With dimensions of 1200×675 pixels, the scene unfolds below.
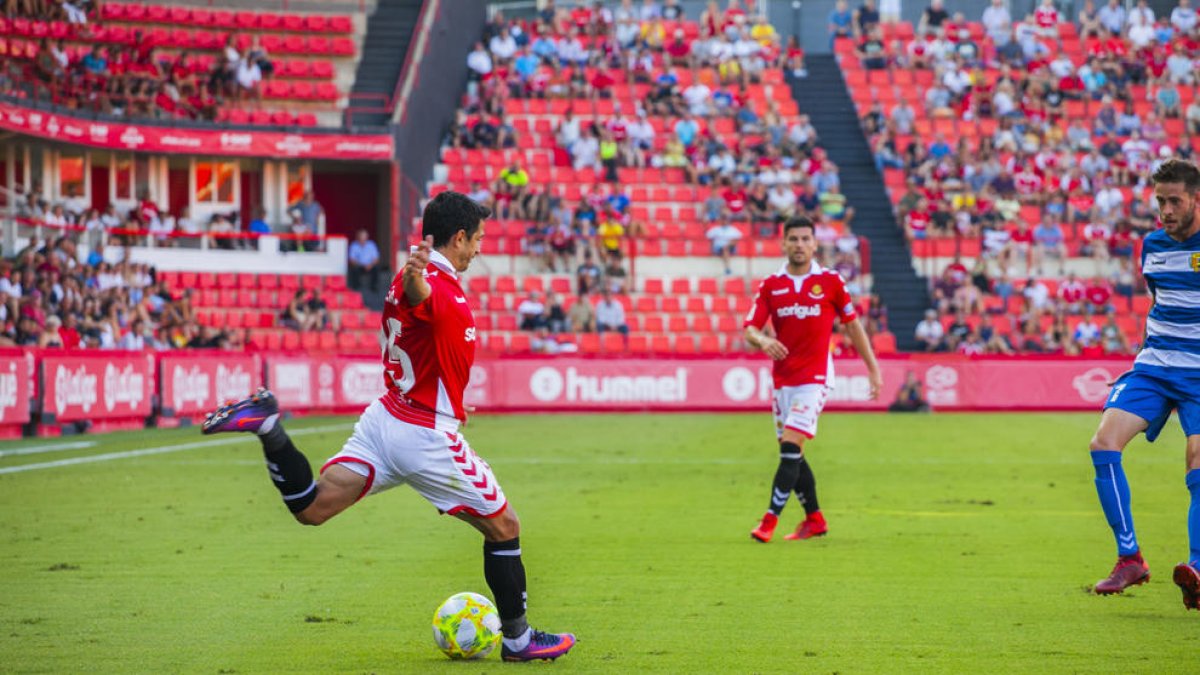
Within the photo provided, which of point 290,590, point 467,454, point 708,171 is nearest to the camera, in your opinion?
point 467,454

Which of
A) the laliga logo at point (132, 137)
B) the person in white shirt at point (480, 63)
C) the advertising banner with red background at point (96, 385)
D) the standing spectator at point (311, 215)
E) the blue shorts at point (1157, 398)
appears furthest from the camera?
the person in white shirt at point (480, 63)

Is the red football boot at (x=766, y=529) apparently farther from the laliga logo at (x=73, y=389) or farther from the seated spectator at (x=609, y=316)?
the seated spectator at (x=609, y=316)

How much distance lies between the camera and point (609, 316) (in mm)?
34344

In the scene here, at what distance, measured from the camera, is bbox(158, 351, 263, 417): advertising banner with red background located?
25.1 metres

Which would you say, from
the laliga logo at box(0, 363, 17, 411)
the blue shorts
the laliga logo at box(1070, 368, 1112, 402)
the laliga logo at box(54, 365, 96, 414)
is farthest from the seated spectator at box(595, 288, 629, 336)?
the blue shorts

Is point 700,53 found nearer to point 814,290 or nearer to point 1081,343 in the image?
point 1081,343

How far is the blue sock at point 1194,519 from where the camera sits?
25.7 feet

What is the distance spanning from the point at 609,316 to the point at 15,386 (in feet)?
50.2

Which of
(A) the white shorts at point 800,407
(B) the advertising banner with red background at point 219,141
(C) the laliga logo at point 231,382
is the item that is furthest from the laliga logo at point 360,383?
(A) the white shorts at point 800,407

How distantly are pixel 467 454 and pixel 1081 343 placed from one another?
2933 centimetres

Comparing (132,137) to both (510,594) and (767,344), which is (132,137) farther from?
(510,594)

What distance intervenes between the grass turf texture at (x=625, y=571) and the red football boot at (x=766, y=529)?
0.42ft

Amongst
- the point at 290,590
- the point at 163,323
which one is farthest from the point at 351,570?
the point at 163,323

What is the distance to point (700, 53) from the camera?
43156 millimetres
